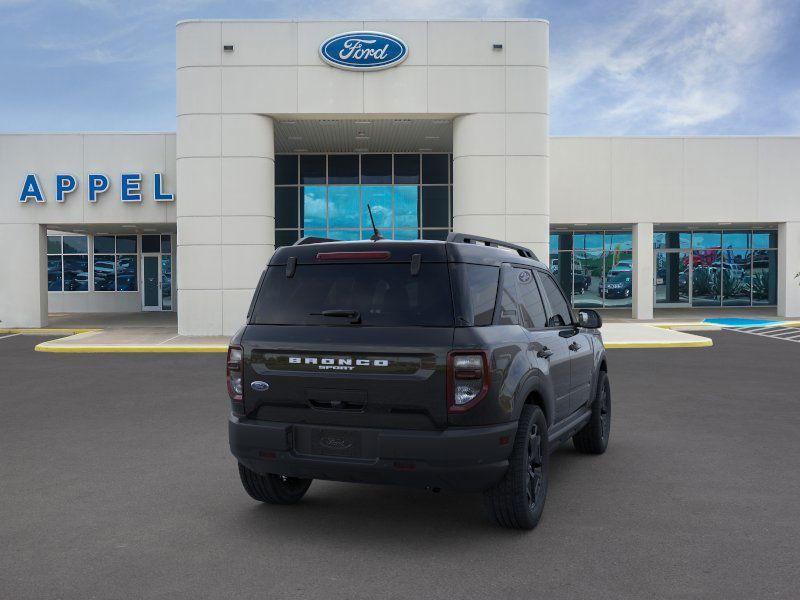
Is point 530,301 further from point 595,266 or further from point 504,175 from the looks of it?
point 595,266

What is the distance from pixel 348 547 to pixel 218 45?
17580 mm

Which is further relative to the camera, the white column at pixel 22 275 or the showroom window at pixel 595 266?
the showroom window at pixel 595 266

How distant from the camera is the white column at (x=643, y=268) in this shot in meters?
25.1

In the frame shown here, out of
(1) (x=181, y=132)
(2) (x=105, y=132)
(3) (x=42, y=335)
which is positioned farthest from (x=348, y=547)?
(2) (x=105, y=132)

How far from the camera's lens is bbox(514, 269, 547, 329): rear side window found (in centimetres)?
522

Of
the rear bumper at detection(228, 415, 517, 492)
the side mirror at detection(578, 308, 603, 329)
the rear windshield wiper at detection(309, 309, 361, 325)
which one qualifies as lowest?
the rear bumper at detection(228, 415, 517, 492)

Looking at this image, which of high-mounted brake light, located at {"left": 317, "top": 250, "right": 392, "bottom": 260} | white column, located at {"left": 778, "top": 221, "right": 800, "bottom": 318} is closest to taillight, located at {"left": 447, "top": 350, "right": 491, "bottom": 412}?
high-mounted brake light, located at {"left": 317, "top": 250, "right": 392, "bottom": 260}

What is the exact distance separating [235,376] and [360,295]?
998 millimetres

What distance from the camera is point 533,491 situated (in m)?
4.88

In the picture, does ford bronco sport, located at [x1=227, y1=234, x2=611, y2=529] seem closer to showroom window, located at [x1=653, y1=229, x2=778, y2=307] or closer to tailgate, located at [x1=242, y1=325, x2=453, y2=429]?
tailgate, located at [x1=242, y1=325, x2=453, y2=429]

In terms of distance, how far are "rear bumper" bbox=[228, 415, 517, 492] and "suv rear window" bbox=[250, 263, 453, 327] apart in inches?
26.1

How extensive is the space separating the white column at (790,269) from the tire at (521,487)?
23.9 metres

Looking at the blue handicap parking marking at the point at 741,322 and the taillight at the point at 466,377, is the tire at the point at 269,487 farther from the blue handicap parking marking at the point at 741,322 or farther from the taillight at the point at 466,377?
the blue handicap parking marking at the point at 741,322

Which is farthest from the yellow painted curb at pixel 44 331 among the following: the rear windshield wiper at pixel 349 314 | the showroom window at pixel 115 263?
the rear windshield wiper at pixel 349 314
